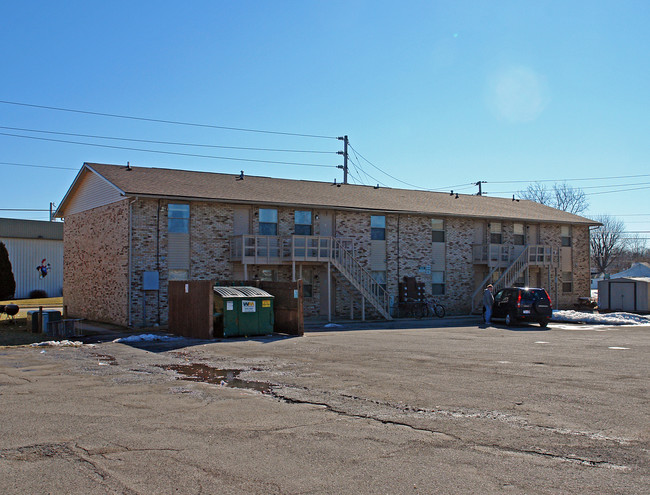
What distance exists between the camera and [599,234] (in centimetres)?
8256

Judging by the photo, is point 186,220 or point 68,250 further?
point 68,250

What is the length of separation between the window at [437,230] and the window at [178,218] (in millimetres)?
12744

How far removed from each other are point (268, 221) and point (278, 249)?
1.74 meters

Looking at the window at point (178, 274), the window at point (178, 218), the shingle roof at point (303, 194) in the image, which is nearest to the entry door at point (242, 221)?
the shingle roof at point (303, 194)

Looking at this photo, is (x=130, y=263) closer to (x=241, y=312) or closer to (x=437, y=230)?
(x=241, y=312)

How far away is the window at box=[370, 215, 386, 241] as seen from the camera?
101 feet

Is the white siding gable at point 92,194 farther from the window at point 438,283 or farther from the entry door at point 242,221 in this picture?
the window at point 438,283

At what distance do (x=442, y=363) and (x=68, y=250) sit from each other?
2400 cm

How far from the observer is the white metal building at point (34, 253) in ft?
165

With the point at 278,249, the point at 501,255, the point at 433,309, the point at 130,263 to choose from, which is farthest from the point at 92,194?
the point at 501,255

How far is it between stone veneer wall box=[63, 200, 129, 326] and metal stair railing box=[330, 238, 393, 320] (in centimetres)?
857

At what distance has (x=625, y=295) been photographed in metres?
33.5

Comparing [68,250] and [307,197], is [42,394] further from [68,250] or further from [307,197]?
[68,250]

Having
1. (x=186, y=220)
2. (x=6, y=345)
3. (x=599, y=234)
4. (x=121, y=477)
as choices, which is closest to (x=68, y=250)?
(x=186, y=220)
